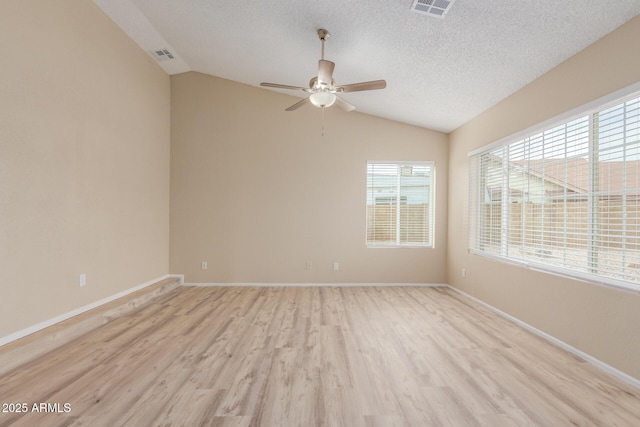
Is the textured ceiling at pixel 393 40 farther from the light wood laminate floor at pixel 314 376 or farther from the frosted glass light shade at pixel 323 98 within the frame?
the light wood laminate floor at pixel 314 376

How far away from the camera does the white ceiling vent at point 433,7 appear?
2172mm

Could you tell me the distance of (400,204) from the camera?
5.01 meters

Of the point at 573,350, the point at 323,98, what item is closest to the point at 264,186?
the point at 323,98

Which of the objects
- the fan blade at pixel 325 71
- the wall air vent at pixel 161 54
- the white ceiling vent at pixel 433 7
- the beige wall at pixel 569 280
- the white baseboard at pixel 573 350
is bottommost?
the white baseboard at pixel 573 350

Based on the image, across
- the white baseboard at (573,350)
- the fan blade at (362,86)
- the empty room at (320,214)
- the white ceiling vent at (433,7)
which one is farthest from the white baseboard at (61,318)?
the white baseboard at (573,350)

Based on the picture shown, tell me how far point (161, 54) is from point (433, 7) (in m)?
3.89

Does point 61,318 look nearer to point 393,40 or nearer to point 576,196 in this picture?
point 393,40

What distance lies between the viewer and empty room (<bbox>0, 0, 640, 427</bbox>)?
6.59 feet

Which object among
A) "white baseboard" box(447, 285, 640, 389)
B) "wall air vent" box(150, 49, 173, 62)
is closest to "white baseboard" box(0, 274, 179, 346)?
"wall air vent" box(150, 49, 173, 62)

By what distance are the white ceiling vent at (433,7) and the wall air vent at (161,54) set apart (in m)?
3.60

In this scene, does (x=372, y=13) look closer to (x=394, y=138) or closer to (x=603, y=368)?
(x=394, y=138)

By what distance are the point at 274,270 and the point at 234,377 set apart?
2.77m

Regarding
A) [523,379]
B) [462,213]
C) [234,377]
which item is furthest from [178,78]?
[523,379]

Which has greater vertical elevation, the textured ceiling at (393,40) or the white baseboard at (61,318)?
the textured ceiling at (393,40)
